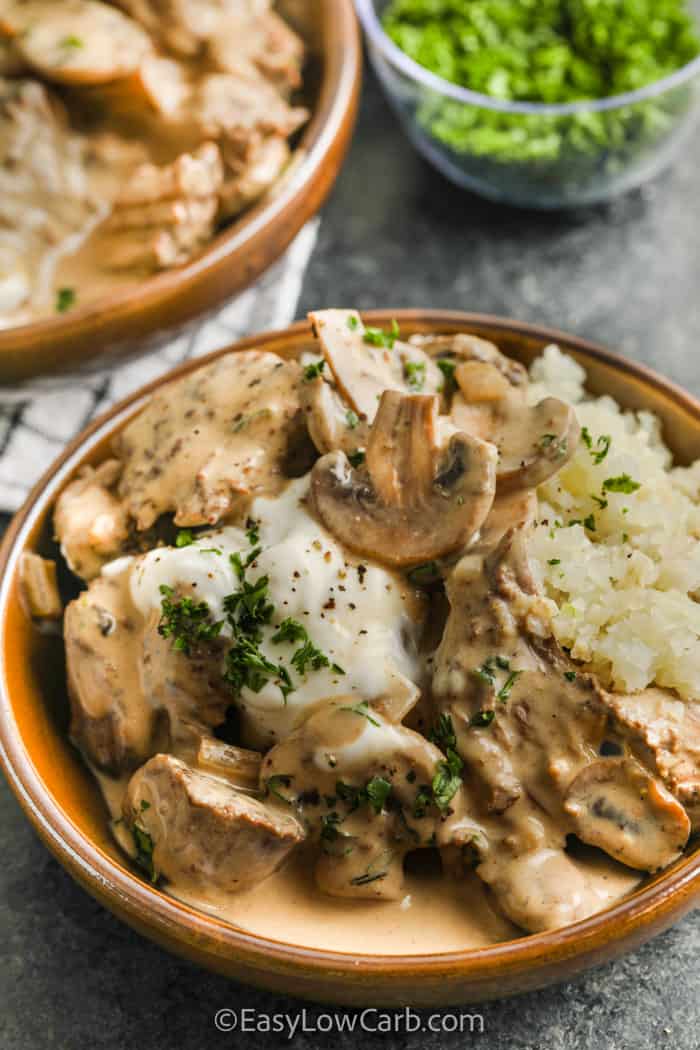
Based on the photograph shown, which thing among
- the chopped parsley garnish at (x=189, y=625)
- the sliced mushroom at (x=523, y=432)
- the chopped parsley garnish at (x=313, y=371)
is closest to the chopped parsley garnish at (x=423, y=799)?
the chopped parsley garnish at (x=189, y=625)

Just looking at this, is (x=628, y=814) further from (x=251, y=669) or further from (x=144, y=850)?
(x=144, y=850)

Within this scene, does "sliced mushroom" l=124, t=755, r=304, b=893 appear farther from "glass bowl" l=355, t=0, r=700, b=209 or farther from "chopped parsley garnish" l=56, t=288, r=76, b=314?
"glass bowl" l=355, t=0, r=700, b=209

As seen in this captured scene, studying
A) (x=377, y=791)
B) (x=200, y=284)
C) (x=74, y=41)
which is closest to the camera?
(x=377, y=791)

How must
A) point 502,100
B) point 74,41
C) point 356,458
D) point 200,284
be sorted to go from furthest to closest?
point 502,100, point 74,41, point 200,284, point 356,458

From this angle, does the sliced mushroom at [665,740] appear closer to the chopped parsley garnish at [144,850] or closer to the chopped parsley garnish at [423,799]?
the chopped parsley garnish at [423,799]

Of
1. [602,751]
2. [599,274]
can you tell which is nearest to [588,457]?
[602,751]

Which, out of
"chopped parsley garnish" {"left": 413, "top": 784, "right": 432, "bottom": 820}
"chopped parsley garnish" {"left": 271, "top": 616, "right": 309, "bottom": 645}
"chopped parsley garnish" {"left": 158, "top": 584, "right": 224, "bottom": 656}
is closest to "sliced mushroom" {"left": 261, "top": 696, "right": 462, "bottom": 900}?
"chopped parsley garnish" {"left": 413, "top": 784, "right": 432, "bottom": 820}

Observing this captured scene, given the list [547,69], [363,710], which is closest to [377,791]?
[363,710]

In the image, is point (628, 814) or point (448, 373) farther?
point (448, 373)
